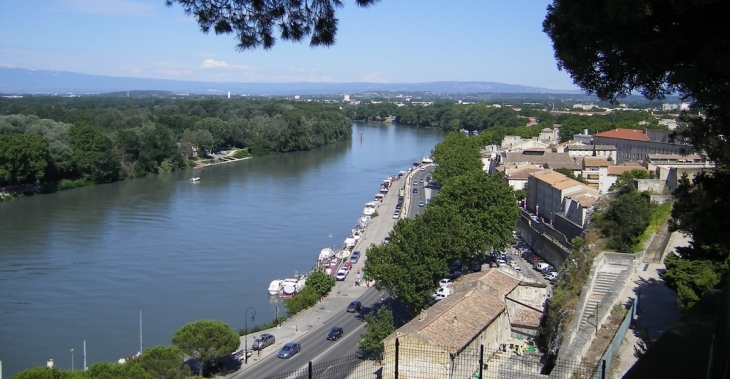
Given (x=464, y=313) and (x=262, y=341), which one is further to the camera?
(x=262, y=341)

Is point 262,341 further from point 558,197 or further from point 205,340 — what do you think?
point 558,197

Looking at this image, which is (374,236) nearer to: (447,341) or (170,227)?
(170,227)

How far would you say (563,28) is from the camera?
3086mm

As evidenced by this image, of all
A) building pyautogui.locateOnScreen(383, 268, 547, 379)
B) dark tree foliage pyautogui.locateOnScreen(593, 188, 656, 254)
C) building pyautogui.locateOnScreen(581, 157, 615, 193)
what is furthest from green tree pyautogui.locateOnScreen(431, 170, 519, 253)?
building pyautogui.locateOnScreen(581, 157, 615, 193)

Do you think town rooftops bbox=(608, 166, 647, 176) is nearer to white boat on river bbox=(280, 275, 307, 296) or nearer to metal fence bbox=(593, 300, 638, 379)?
white boat on river bbox=(280, 275, 307, 296)

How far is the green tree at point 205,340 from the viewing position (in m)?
7.38

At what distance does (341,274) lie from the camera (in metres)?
11.8

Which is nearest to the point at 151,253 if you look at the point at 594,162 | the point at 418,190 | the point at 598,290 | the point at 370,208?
the point at 370,208

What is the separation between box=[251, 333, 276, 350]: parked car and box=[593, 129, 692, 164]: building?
47.1ft

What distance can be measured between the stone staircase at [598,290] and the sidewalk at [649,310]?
0.66 ft

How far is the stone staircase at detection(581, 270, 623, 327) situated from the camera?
19.0ft

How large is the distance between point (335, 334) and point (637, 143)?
15.6 meters

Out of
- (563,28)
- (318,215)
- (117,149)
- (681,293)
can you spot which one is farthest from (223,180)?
(563,28)

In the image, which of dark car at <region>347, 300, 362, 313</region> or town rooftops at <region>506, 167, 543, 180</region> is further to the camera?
town rooftops at <region>506, 167, 543, 180</region>
